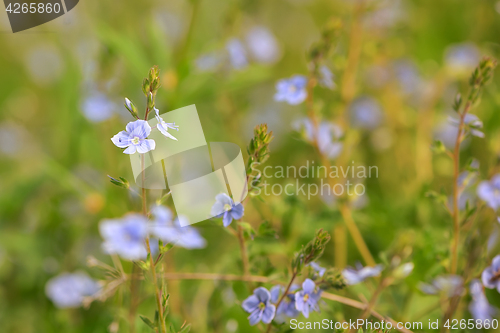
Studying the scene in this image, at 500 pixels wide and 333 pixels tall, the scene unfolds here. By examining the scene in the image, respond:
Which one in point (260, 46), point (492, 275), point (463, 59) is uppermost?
point (260, 46)

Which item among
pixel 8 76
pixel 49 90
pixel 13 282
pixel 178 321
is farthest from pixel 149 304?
pixel 8 76

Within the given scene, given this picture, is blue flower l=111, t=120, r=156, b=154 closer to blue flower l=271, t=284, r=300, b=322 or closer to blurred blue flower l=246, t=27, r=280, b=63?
blue flower l=271, t=284, r=300, b=322

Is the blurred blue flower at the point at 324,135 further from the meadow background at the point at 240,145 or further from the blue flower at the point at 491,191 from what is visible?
the blue flower at the point at 491,191

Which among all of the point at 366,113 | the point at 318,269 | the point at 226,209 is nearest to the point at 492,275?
the point at 318,269

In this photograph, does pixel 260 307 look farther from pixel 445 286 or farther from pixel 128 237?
pixel 445 286

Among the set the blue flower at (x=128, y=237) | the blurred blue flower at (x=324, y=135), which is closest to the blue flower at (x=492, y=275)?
the blurred blue flower at (x=324, y=135)

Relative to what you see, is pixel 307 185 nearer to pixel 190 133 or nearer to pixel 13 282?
pixel 190 133
